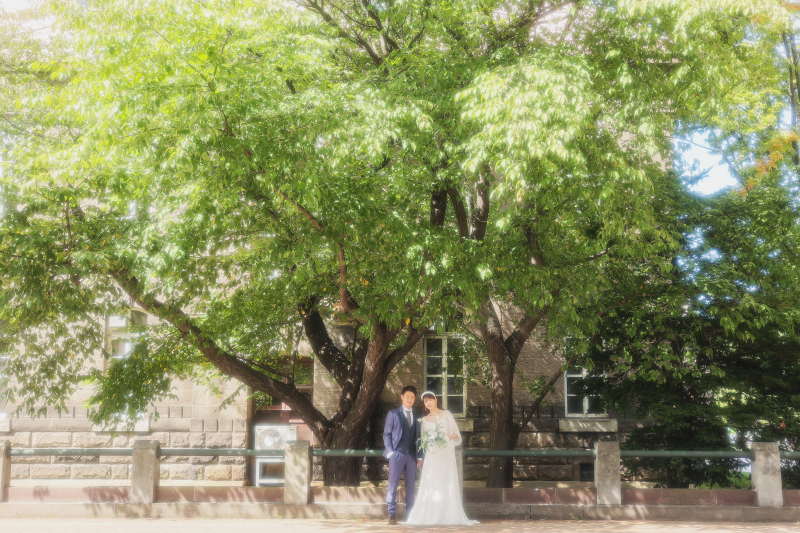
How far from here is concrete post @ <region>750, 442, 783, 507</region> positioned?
9266 millimetres

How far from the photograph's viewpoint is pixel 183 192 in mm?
7625

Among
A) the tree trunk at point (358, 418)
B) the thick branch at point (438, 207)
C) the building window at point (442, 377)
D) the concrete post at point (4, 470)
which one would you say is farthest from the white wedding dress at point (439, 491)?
the building window at point (442, 377)

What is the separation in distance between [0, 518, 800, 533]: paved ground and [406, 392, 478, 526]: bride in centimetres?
19

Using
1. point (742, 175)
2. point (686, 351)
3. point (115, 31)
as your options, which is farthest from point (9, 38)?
point (742, 175)

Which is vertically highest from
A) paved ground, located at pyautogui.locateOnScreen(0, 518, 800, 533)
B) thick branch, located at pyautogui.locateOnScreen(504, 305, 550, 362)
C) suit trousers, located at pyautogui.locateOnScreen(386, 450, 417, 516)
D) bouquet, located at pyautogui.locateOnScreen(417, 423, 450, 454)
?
thick branch, located at pyautogui.locateOnScreen(504, 305, 550, 362)

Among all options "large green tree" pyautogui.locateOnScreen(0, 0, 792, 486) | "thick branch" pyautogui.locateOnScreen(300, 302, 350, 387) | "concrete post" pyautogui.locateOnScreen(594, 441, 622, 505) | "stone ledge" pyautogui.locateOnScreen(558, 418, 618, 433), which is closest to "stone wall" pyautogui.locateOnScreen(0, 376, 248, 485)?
"thick branch" pyautogui.locateOnScreen(300, 302, 350, 387)

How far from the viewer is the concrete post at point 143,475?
372 inches

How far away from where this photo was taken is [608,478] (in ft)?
30.4

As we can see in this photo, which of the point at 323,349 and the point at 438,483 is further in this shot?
the point at 323,349

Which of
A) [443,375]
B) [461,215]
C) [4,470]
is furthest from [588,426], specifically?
[4,470]

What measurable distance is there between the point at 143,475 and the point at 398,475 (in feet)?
13.0

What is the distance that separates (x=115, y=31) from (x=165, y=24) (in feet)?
1.74

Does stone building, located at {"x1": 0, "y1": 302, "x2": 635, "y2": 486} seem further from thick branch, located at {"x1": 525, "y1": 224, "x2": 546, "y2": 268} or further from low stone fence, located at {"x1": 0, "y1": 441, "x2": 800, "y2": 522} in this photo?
thick branch, located at {"x1": 525, "y1": 224, "x2": 546, "y2": 268}

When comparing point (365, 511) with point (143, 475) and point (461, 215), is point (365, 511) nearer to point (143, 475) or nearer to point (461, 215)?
point (143, 475)
